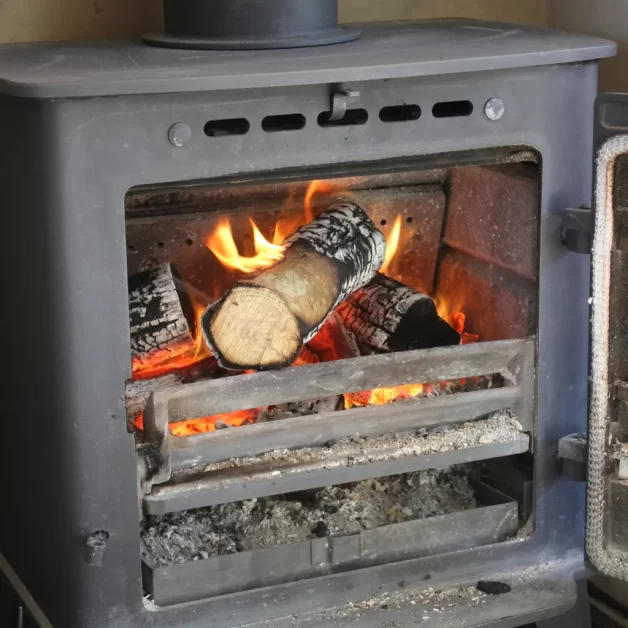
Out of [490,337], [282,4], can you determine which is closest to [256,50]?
[282,4]

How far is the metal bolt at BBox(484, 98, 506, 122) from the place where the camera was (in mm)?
1379

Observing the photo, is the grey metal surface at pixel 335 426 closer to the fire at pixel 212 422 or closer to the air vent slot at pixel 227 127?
the fire at pixel 212 422

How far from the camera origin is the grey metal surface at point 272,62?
119 centimetres

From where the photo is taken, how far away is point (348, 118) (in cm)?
136

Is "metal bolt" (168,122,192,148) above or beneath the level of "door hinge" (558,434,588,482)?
above

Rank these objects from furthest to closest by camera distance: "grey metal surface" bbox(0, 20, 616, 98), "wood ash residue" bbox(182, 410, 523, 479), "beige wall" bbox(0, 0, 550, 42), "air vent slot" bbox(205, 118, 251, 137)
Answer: "beige wall" bbox(0, 0, 550, 42) < "wood ash residue" bbox(182, 410, 523, 479) < "air vent slot" bbox(205, 118, 251, 137) < "grey metal surface" bbox(0, 20, 616, 98)

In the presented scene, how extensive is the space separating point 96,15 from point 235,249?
1.44 ft

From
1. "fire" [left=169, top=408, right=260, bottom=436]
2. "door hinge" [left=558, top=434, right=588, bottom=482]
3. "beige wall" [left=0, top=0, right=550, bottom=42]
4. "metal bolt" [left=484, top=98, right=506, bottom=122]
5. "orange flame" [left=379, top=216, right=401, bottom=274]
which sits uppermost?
"beige wall" [left=0, top=0, right=550, bottom=42]

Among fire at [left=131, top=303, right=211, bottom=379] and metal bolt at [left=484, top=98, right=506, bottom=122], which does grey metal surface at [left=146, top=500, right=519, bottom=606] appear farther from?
metal bolt at [left=484, top=98, right=506, bottom=122]

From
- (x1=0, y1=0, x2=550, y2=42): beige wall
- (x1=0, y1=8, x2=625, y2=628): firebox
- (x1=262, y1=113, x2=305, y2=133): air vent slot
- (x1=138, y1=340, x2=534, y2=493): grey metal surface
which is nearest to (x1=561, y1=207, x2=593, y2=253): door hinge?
(x1=0, y1=8, x2=625, y2=628): firebox

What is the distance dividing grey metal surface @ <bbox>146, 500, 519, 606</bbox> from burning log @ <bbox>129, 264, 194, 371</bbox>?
0.87ft

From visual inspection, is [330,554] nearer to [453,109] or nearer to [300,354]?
[300,354]

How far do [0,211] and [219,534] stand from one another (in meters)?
0.50

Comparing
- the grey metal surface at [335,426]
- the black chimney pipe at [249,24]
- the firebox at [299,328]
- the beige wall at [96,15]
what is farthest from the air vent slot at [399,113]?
the beige wall at [96,15]
